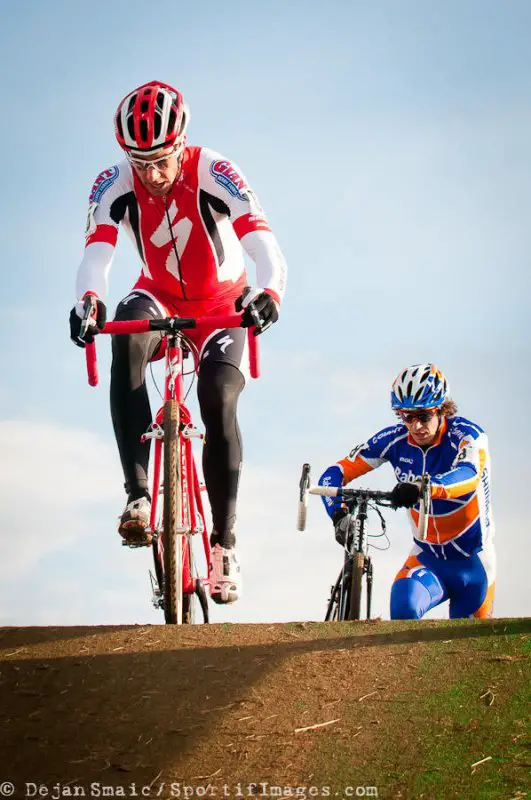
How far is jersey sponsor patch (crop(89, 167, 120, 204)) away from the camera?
9.19m

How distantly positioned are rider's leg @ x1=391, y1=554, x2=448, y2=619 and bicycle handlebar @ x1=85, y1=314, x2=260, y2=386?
2.40 meters

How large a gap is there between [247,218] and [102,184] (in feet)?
4.06

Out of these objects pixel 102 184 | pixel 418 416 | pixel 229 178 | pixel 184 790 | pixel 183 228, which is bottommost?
pixel 184 790

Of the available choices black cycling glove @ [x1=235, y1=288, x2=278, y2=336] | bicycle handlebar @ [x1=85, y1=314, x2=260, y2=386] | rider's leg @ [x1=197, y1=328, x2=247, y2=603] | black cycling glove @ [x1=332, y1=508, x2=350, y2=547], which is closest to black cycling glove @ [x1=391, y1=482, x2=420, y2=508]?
black cycling glove @ [x1=332, y1=508, x2=350, y2=547]

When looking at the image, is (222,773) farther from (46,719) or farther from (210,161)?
(210,161)

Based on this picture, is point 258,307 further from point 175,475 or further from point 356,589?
point 356,589

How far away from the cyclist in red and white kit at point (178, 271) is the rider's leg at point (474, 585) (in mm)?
2358

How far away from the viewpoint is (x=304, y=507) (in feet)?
29.1

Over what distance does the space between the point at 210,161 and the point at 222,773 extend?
492 centimetres

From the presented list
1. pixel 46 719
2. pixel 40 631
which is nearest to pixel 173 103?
pixel 40 631

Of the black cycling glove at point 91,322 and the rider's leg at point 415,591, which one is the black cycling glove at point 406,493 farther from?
the black cycling glove at point 91,322

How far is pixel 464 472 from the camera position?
369 inches

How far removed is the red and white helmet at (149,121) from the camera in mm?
8531

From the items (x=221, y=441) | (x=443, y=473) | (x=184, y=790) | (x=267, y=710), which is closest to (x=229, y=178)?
(x=221, y=441)
